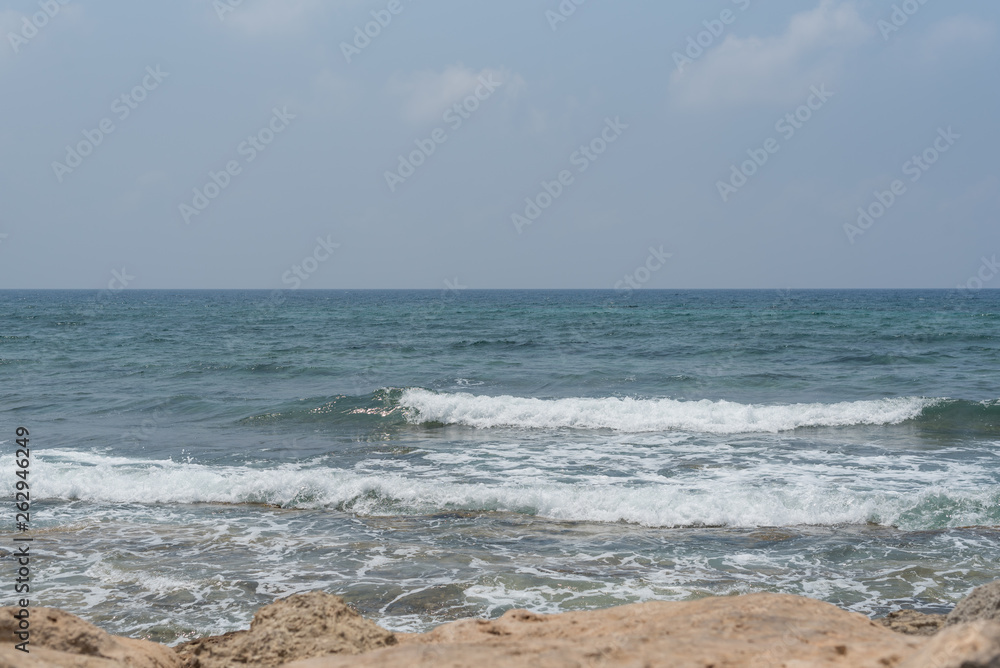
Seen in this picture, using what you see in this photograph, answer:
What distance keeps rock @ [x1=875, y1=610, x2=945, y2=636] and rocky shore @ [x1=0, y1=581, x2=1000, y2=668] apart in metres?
0.01

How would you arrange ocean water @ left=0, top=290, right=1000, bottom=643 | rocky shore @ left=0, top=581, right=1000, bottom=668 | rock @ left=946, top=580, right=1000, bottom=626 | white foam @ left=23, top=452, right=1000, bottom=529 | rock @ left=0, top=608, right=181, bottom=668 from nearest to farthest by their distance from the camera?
rocky shore @ left=0, top=581, right=1000, bottom=668
rock @ left=0, top=608, right=181, bottom=668
rock @ left=946, top=580, right=1000, bottom=626
ocean water @ left=0, top=290, right=1000, bottom=643
white foam @ left=23, top=452, right=1000, bottom=529

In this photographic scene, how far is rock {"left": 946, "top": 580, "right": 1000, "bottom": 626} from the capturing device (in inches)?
134

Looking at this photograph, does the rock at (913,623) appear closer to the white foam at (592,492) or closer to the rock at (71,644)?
the white foam at (592,492)

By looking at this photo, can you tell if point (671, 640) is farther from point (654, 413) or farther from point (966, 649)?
point (654, 413)

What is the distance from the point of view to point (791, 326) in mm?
36469

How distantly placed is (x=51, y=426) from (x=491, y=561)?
12079 millimetres

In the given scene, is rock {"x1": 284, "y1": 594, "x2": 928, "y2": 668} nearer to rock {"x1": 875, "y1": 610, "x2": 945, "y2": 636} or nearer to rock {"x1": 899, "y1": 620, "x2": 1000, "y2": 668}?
rock {"x1": 899, "y1": 620, "x2": 1000, "y2": 668}

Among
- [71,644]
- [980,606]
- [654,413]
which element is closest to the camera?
[71,644]

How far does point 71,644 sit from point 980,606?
14.9ft

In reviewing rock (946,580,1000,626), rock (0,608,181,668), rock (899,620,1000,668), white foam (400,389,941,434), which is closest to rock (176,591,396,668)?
rock (0,608,181,668)

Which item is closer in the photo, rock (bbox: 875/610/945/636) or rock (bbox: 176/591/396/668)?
rock (bbox: 176/591/396/668)

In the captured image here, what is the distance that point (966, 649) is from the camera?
204cm

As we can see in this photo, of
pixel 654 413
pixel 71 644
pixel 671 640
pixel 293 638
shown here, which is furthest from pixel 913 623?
pixel 654 413

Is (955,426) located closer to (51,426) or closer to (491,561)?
(491,561)
